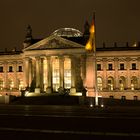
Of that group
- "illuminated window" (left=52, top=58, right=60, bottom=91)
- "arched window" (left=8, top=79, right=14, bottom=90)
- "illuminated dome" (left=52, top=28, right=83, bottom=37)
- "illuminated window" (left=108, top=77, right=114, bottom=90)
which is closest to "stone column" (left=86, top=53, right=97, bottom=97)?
"illuminated window" (left=108, top=77, right=114, bottom=90)

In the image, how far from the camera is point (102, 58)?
102438 mm

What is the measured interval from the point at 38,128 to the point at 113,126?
16.1ft

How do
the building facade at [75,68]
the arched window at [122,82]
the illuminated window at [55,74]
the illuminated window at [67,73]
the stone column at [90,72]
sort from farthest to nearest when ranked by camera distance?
the arched window at [122,82] → the illuminated window at [55,74] → the illuminated window at [67,73] → the stone column at [90,72] → the building facade at [75,68]

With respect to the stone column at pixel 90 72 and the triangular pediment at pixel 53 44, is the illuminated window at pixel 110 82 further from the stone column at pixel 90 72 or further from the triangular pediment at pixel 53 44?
the triangular pediment at pixel 53 44

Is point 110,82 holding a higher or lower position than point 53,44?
lower

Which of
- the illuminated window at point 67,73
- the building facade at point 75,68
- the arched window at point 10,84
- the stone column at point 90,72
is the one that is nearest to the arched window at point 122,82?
the building facade at point 75,68

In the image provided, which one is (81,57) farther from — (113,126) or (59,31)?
(113,126)

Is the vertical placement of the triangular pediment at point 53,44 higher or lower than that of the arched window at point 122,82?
higher

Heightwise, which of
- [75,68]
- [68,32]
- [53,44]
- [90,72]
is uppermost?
[68,32]

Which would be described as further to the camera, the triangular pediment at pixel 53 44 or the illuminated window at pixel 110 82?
the illuminated window at pixel 110 82

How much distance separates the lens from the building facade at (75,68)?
95812 millimetres

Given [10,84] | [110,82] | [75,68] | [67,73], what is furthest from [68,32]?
[10,84]

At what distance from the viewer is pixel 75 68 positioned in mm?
96438

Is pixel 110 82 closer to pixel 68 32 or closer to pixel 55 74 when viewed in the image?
pixel 55 74
